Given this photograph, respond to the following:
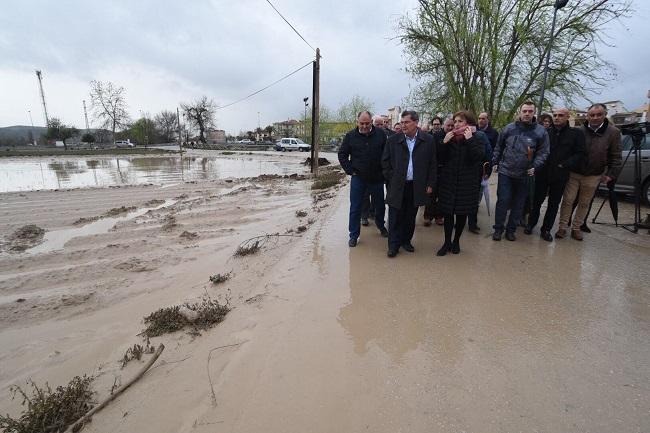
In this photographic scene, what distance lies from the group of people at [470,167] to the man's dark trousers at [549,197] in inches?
0.5

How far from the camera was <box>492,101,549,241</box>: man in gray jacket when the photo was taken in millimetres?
4637

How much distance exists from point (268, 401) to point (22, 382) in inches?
79.7

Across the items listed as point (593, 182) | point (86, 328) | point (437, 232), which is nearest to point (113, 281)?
point (86, 328)

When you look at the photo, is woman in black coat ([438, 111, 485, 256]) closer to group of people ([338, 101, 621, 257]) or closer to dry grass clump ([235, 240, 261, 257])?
group of people ([338, 101, 621, 257])

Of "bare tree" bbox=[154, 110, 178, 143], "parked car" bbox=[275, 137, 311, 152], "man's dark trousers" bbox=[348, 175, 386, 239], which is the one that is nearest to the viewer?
"man's dark trousers" bbox=[348, 175, 386, 239]

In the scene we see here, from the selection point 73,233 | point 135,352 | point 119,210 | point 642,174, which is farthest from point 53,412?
point 642,174

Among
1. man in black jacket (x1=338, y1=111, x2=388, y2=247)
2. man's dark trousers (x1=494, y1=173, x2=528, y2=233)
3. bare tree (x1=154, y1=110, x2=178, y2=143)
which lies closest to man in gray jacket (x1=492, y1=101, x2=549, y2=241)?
man's dark trousers (x1=494, y1=173, x2=528, y2=233)

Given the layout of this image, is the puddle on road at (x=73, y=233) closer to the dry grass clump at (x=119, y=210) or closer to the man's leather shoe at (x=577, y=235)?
the dry grass clump at (x=119, y=210)

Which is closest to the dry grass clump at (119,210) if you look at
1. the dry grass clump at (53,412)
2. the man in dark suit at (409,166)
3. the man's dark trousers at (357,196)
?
the man's dark trousers at (357,196)

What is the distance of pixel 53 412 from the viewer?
1.99 m

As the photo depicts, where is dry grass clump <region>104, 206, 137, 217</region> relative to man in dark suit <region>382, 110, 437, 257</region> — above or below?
below

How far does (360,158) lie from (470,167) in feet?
4.80

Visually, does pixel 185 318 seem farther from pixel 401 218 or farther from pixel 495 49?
pixel 495 49

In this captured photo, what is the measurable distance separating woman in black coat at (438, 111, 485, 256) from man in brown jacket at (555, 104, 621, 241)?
79.6 inches
